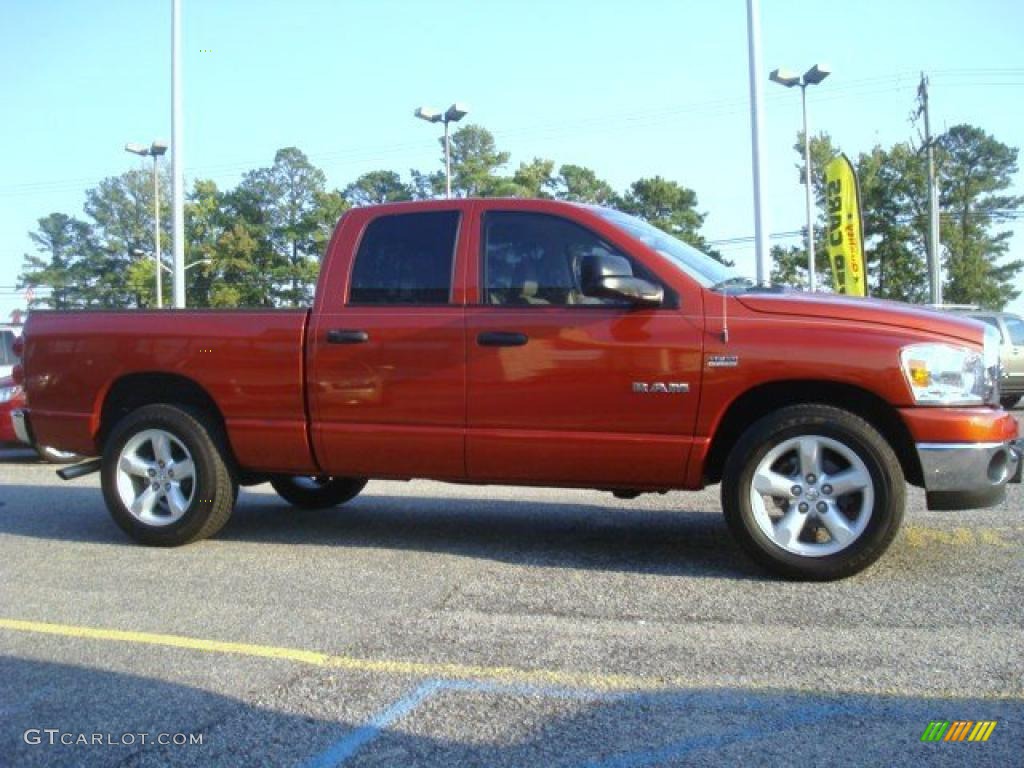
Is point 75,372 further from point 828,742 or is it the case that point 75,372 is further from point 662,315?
point 828,742

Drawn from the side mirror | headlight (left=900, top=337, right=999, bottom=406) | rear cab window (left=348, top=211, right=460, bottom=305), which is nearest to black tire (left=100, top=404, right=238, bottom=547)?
rear cab window (left=348, top=211, right=460, bottom=305)

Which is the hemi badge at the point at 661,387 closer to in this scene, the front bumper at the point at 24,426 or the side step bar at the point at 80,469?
the side step bar at the point at 80,469

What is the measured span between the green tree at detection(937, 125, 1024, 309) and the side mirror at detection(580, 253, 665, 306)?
4957 centimetres

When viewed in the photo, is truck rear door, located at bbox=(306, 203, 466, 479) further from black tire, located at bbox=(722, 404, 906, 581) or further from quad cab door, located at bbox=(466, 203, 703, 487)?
black tire, located at bbox=(722, 404, 906, 581)

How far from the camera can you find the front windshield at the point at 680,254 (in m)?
5.30

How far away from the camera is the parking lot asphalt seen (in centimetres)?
310

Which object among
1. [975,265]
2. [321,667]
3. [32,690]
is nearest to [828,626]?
[321,667]

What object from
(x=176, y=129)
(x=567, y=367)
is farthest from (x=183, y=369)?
(x=176, y=129)

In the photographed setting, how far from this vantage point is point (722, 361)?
4910 mm

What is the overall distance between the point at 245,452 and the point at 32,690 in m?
2.35

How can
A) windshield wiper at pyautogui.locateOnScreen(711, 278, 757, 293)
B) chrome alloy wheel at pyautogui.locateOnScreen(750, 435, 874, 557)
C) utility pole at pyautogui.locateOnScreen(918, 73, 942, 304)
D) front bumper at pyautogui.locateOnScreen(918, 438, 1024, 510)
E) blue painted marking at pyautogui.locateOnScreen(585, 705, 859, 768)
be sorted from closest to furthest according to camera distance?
blue painted marking at pyautogui.locateOnScreen(585, 705, 859, 768)
front bumper at pyautogui.locateOnScreen(918, 438, 1024, 510)
chrome alloy wheel at pyautogui.locateOnScreen(750, 435, 874, 557)
windshield wiper at pyautogui.locateOnScreen(711, 278, 757, 293)
utility pole at pyautogui.locateOnScreen(918, 73, 942, 304)

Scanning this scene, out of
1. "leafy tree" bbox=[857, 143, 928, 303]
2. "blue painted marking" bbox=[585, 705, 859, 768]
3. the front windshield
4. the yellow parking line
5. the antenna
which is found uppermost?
"leafy tree" bbox=[857, 143, 928, 303]

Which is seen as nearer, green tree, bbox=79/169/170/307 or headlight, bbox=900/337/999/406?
headlight, bbox=900/337/999/406

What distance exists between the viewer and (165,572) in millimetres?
5414
